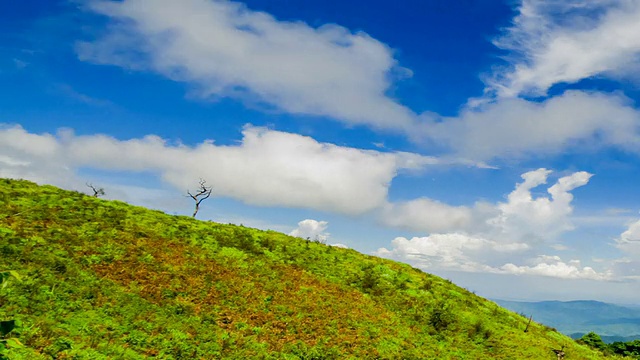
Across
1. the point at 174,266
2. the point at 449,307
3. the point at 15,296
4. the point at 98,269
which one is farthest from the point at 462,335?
the point at 15,296

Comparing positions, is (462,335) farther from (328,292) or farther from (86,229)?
(86,229)

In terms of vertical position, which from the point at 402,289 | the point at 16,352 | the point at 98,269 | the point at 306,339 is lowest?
the point at 16,352

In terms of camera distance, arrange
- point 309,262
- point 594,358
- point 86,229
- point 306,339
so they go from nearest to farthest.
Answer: point 306,339
point 86,229
point 594,358
point 309,262

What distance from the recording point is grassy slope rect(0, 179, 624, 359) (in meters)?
16.5

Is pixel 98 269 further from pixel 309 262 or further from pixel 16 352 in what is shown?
pixel 309 262

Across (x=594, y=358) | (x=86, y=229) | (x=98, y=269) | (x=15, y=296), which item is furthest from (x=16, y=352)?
(x=594, y=358)

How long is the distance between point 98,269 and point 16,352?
673 cm

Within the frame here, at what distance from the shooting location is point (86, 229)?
2355 centimetres

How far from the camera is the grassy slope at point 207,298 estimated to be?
16484 millimetres

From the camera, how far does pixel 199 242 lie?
26.8 m

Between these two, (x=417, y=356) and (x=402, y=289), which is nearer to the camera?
(x=417, y=356)

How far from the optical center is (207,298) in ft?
68.4

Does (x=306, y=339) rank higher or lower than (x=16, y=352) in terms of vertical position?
higher

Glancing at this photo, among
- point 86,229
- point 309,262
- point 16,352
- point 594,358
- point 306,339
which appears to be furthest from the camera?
point 309,262
